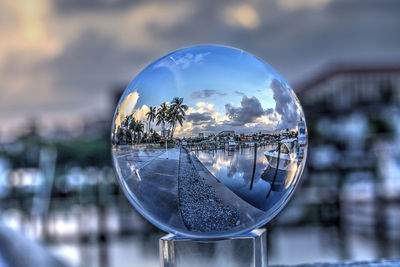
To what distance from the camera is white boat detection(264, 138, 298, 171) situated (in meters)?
1.80

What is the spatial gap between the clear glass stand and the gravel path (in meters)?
0.09

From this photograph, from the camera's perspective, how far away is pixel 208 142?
1.72 metres

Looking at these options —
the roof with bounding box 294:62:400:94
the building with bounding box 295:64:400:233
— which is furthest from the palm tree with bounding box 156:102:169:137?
the roof with bounding box 294:62:400:94

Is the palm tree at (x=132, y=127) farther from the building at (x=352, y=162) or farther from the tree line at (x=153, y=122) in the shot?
the building at (x=352, y=162)

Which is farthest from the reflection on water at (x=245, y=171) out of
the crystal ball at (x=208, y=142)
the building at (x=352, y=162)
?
Result: the building at (x=352, y=162)

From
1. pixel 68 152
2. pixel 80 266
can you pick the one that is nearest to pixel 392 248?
pixel 80 266

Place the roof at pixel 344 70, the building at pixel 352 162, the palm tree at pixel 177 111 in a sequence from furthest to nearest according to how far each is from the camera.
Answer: the roof at pixel 344 70, the building at pixel 352 162, the palm tree at pixel 177 111

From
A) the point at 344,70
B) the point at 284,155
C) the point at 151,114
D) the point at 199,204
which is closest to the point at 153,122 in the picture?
the point at 151,114

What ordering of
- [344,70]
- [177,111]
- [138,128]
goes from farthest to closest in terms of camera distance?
1. [344,70]
2. [138,128]
3. [177,111]

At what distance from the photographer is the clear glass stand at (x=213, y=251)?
182cm

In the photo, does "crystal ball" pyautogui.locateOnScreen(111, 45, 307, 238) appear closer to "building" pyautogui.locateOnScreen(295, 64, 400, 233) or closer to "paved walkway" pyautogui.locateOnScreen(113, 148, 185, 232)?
"paved walkway" pyautogui.locateOnScreen(113, 148, 185, 232)

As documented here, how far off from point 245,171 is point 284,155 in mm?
215

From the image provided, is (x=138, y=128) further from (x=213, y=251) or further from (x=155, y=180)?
(x=213, y=251)

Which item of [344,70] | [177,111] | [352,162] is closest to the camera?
[177,111]
